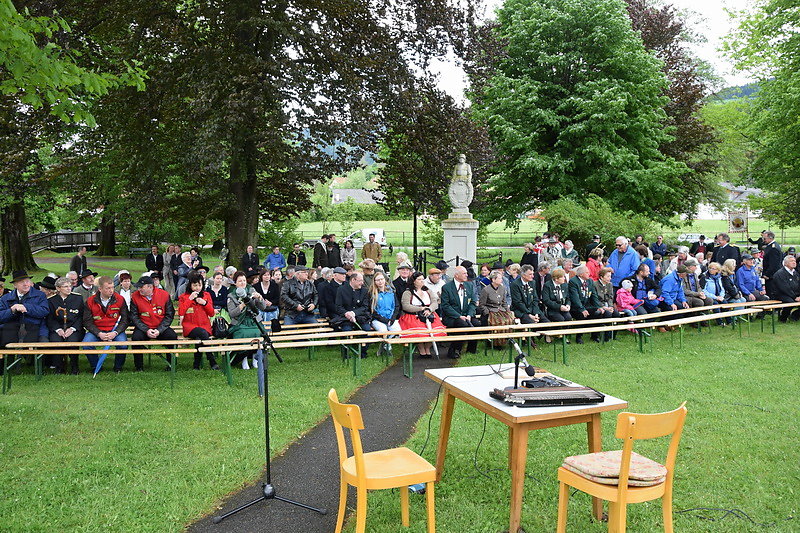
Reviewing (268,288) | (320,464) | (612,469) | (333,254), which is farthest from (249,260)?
(612,469)

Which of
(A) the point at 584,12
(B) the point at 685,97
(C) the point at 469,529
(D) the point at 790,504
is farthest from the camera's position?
(B) the point at 685,97

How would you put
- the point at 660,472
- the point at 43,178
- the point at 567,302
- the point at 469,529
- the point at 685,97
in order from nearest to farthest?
1. the point at 660,472
2. the point at 469,529
3. the point at 567,302
4. the point at 43,178
5. the point at 685,97

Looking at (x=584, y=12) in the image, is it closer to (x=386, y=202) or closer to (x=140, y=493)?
(x=386, y=202)

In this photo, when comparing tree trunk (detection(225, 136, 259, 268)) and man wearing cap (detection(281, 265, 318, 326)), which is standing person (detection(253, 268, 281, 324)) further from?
tree trunk (detection(225, 136, 259, 268))

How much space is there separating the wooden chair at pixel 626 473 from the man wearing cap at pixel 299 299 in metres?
7.48

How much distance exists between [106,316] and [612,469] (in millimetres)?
8067

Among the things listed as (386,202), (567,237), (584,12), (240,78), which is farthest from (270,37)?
(584,12)

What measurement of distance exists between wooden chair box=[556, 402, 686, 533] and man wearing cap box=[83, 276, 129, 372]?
24.7 feet

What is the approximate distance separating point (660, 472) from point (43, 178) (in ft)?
65.3

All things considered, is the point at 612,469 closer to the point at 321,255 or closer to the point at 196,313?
the point at 196,313

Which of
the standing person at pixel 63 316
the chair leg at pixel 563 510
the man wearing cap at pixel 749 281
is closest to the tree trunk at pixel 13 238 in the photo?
the standing person at pixel 63 316

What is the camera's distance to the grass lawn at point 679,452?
4703 mm

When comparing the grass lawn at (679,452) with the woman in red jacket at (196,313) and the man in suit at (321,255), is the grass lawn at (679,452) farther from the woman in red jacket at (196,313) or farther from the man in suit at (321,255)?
the man in suit at (321,255)

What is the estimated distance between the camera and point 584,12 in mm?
23312
